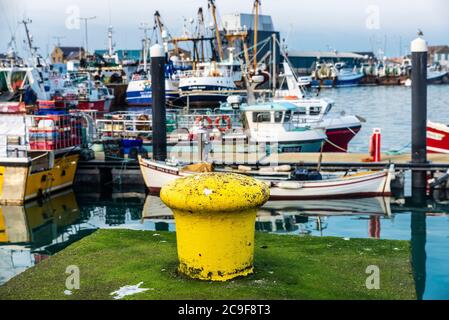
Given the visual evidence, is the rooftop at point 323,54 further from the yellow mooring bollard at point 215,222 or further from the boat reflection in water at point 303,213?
the yellow mooring bollard at point 215,222

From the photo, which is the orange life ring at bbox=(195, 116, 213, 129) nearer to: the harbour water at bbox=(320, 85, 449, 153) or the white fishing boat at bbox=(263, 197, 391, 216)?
the harbour water at bbox=(320, 85, 449, 153)

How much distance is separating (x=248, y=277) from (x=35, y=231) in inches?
528

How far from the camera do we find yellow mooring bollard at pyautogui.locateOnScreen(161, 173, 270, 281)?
6.81m

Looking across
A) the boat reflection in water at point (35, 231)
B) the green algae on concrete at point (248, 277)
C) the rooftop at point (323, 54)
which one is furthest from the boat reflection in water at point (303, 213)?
the rooftop at point (323, 54)

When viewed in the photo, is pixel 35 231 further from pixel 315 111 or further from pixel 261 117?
pixel 315 111

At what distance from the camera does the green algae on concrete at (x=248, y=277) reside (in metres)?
6.76

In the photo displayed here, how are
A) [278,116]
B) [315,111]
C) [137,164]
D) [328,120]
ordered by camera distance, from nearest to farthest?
[137,164], [278,116], [328,120], [315,111]

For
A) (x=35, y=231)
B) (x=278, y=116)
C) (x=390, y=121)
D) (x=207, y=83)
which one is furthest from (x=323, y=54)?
(x=35, y=231)

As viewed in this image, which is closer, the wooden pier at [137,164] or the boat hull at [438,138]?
the wooden pier at [137,164]

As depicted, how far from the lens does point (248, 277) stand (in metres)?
7.19

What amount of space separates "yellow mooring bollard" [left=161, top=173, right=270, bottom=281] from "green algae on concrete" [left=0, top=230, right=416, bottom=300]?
19 cm

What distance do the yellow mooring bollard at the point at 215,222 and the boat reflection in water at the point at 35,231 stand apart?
7.27 meters

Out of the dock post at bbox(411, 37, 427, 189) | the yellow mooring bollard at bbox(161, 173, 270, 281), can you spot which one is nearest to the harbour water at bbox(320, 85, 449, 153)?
the dock post at bbox(411, 37, 427, 189)
